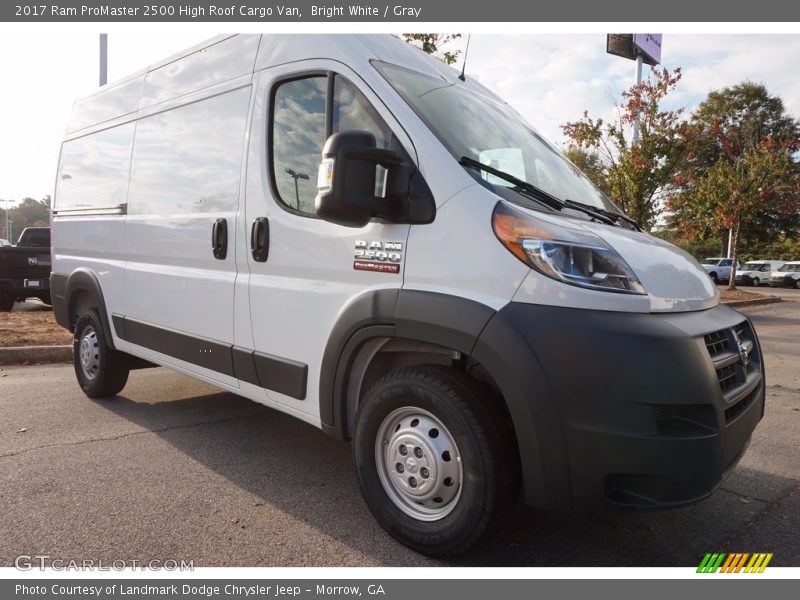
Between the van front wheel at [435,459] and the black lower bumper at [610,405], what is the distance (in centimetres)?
14

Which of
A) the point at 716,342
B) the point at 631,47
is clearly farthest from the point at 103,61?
the point at 631,47

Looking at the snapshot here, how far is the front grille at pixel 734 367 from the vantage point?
226 cm

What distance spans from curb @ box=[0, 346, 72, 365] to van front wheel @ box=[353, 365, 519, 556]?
546 centimetres

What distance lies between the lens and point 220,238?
11.1 ft

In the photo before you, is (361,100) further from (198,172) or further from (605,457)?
(605,457)

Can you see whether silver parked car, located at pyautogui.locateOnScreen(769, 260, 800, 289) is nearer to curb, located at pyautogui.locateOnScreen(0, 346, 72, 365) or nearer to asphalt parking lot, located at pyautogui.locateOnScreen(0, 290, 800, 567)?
asphalt parking lot, located at pyautogui.locateOnScreen(0, 290, 800, 567)

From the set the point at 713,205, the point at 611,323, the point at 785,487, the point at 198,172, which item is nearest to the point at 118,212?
the point at 198,172

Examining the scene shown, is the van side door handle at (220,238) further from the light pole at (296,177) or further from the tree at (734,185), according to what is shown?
the tree at (734,185)

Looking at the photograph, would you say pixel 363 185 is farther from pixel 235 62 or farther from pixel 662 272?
pixel 235 62

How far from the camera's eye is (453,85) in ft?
10.6

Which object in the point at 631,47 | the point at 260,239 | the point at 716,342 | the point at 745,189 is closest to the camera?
the point at 716,342

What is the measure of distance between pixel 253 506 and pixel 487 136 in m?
2.20

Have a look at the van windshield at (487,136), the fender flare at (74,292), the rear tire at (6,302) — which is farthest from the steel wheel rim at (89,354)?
the rear tire at (6,302)

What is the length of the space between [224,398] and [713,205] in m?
20.5
